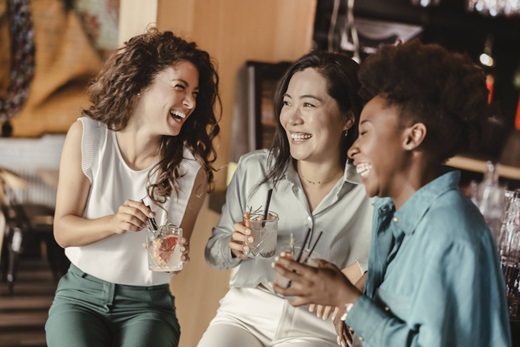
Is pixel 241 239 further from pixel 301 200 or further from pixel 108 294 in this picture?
pixel 108 294

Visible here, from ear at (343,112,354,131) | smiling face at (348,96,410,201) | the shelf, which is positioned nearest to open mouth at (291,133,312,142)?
ear at (343,112,354,131)

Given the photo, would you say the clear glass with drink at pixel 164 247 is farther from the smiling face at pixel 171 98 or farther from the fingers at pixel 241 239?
the smiling face at pixel 171 98

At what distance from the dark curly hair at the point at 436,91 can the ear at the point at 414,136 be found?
0.02m

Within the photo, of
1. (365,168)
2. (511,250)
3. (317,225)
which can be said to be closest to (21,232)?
(317,225)

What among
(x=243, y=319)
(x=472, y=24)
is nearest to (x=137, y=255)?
(x=243, y=319)

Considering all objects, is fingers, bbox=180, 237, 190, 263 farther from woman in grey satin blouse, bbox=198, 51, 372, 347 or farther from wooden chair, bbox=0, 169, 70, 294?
wooden chair, bbox=0, 169, 70, 294

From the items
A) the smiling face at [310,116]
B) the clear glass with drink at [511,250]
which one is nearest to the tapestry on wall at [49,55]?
the smiling face at [310,116]

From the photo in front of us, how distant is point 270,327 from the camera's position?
77.7 inches

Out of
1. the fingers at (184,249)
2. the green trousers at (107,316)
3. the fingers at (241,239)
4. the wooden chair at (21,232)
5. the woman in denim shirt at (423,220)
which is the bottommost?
the wooden chair at (21,232)

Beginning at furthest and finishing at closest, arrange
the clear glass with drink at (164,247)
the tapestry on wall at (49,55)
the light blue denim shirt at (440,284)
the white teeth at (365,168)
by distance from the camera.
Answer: the tapestry on wall at (49,55)
the clear glass with drink at (164,247)
the white teeth at (365,168)
the light blue denim shirt at (440,284)

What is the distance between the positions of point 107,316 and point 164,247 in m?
0.33

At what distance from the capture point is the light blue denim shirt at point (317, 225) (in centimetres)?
206

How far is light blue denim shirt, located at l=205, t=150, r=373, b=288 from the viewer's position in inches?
81.2

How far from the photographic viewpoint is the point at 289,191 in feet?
6.92
